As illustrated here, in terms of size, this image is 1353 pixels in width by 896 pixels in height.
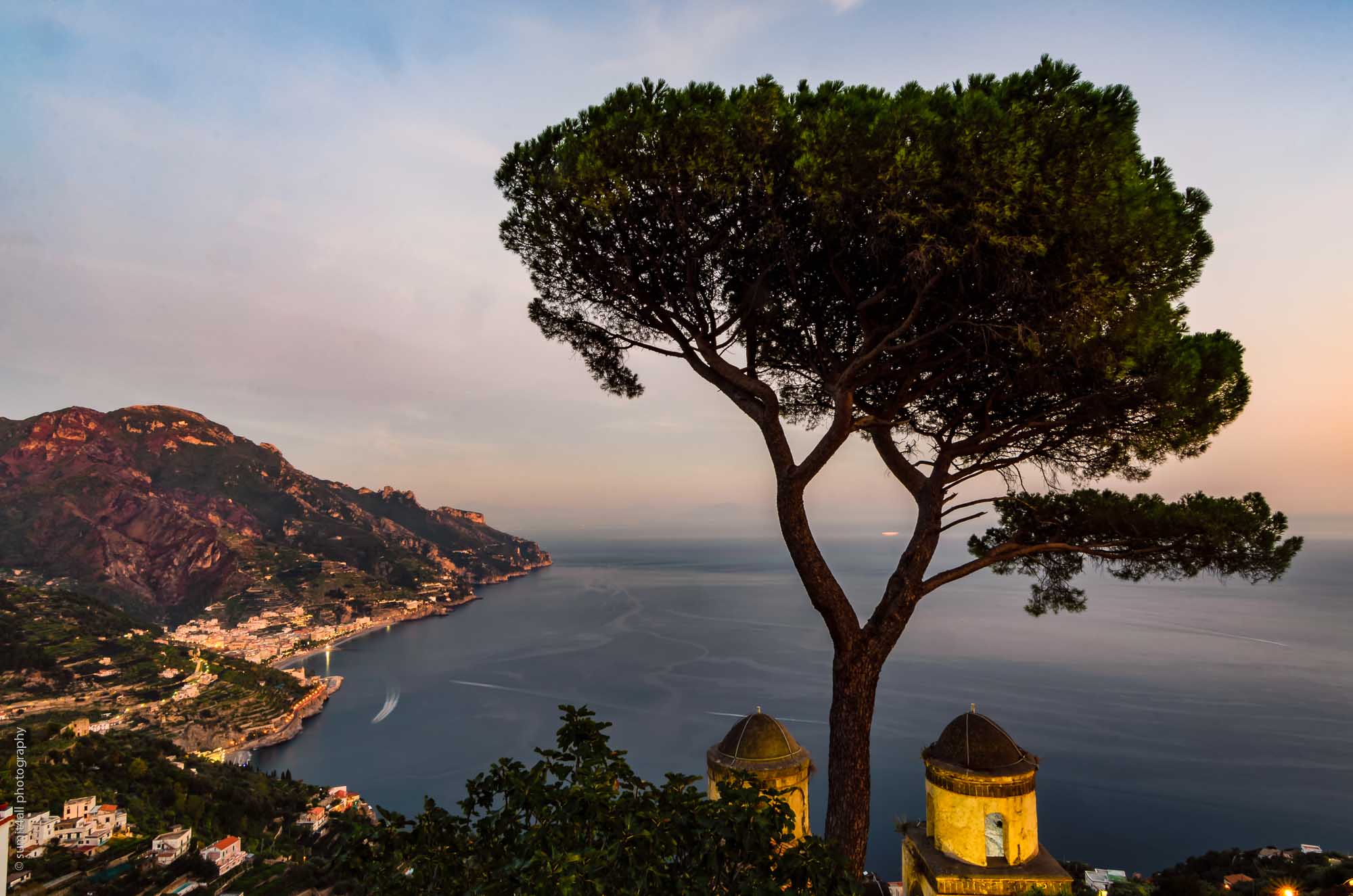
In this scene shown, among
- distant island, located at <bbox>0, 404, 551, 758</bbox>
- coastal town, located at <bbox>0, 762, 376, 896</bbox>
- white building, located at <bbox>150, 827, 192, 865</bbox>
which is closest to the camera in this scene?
coastal town, located at <bbox>0, 762, 376, 896</bbox>

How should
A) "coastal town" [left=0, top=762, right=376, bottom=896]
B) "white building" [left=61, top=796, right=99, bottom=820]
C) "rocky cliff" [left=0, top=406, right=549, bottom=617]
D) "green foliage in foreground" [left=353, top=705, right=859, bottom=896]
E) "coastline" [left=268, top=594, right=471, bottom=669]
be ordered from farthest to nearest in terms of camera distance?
"rocky cliff" [left=0, top=406, right=549, bottom=617]
"coastline" [left=268, top=594, right=471, bottom=669]
"white building" [left=61, top=796, right=99, bottom=820]
"coastal town" [left=0, top=762, right=376, bottom=896]
"green foliage in foreground" [left=353, top=705, right=859, bottom=896]

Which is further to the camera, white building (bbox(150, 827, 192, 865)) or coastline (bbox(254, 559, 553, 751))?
coastline (bbox(254, 559, 553, 751))

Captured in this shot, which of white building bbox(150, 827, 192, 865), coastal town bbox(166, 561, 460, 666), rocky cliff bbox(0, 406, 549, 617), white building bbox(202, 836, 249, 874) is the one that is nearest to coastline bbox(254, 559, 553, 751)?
coastal town bbox(166, 561, 460, 666)

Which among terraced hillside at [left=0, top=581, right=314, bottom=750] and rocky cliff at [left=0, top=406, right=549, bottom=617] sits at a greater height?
rocky cliff at [left=0, top=406, right=549, bottom=617]

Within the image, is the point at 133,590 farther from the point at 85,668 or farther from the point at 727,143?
the point at 727,143

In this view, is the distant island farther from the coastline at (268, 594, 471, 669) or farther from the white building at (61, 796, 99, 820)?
the white building at (61, 796, 99, 820)

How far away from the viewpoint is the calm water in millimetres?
25203

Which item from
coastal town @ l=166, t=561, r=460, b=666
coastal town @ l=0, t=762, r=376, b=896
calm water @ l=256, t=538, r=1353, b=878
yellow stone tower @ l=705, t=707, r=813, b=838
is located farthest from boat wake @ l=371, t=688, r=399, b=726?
yellow stone tower @ l=705, t=707, r=813, b=838

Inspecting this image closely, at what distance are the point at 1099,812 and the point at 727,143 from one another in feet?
108

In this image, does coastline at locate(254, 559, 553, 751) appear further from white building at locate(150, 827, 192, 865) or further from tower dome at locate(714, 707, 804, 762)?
tower dome at locate(714, 707, 804, 762)

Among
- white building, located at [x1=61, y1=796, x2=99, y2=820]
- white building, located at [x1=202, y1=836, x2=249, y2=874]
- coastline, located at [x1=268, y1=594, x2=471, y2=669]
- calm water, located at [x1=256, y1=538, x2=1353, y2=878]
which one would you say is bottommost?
coastline, located at [x1=268, y1=594, x2=471, y2=669]

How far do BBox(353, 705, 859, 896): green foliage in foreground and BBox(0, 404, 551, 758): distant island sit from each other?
38497 mm

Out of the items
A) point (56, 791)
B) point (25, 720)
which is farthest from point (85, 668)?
point (56, 791)

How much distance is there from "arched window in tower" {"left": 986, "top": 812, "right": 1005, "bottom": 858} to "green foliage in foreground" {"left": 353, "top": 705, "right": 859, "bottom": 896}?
5.00 m
